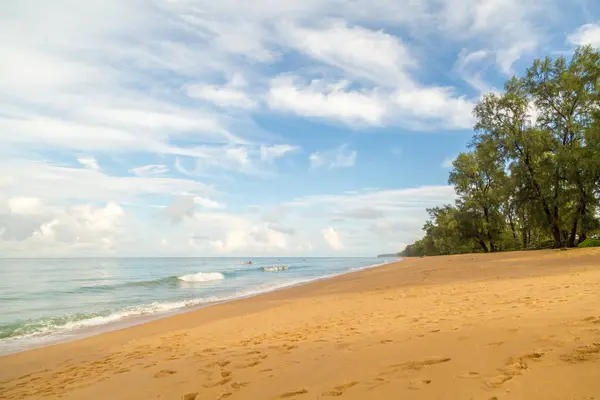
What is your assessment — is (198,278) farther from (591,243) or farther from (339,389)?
(339,389)

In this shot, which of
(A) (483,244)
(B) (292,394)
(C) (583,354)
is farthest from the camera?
(A) (483,244)

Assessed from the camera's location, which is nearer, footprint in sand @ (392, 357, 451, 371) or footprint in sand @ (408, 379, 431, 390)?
footprint in sand @ (408, 379, 431, 390)

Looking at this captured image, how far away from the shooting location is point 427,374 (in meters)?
3.70

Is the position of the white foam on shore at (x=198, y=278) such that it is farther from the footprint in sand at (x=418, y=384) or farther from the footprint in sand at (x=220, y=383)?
the footprint in sand at (x=418, y=384)

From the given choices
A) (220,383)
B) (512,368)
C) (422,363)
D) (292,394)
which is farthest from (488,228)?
(292,394)

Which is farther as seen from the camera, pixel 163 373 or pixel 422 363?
pixel 163 373

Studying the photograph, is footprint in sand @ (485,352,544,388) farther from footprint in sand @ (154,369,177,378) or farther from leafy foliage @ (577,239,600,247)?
leafy foliage @ (577,239,600,247)

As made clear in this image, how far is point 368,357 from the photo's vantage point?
4617 mm

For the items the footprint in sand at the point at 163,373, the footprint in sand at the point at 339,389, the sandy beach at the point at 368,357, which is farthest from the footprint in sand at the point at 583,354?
the footprint in sand at the point at 163,373

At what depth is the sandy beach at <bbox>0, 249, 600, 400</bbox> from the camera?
3414mm

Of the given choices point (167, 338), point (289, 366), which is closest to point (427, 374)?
point (289, 366)

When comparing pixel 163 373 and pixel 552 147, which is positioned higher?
pixel 552 147

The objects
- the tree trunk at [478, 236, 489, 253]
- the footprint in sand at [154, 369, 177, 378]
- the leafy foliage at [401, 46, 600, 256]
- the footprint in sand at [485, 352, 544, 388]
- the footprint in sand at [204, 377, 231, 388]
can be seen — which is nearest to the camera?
the footprint in sand at [485, 352, 544, 388]

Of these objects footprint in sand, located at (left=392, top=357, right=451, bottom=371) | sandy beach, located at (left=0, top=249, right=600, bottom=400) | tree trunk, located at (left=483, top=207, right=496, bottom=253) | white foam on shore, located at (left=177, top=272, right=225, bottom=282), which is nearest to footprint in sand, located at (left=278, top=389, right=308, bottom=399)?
sandy beach, located at (left=0, top=249, right=600, bottom=400)
